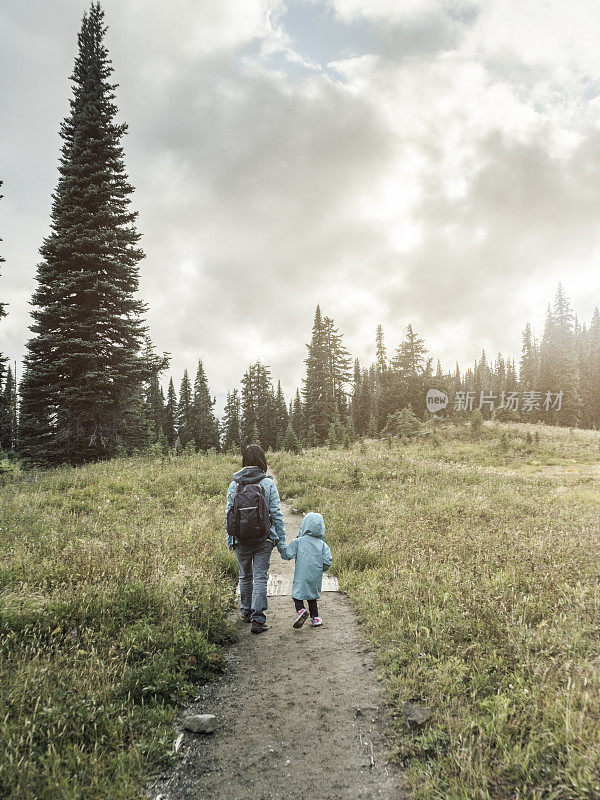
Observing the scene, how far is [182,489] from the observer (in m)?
12.9

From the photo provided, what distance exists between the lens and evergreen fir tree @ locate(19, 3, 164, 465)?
1698 cm

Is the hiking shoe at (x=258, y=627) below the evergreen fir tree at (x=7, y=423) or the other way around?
below

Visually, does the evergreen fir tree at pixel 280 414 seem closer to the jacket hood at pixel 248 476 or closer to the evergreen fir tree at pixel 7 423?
the evergreen fir tree at pixel 7 423

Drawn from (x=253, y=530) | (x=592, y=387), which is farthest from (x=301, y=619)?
(x=592, y=387)

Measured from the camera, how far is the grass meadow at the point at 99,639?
10.1 ft

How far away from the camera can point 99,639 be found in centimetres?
455

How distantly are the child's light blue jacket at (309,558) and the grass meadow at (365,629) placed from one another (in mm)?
850

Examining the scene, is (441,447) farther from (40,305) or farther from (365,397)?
(365,397)

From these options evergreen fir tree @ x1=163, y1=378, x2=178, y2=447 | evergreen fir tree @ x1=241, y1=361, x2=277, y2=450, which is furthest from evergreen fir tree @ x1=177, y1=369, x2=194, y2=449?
evergreen fir tree @ x1=241, y1=361, x2=277, y2=450

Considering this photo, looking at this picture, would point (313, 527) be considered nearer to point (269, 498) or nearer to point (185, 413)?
point (269, 498)

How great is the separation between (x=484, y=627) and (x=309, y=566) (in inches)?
95.8

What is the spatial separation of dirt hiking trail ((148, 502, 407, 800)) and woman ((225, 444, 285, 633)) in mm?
487

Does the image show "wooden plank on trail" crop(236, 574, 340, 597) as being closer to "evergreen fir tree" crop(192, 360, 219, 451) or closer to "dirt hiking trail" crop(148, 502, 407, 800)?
"dirt hiking trail" crop(148, 502, 407, 800)

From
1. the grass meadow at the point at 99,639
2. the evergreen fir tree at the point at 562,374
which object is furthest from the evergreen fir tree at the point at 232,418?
the grass meadow at the point at 99,639
